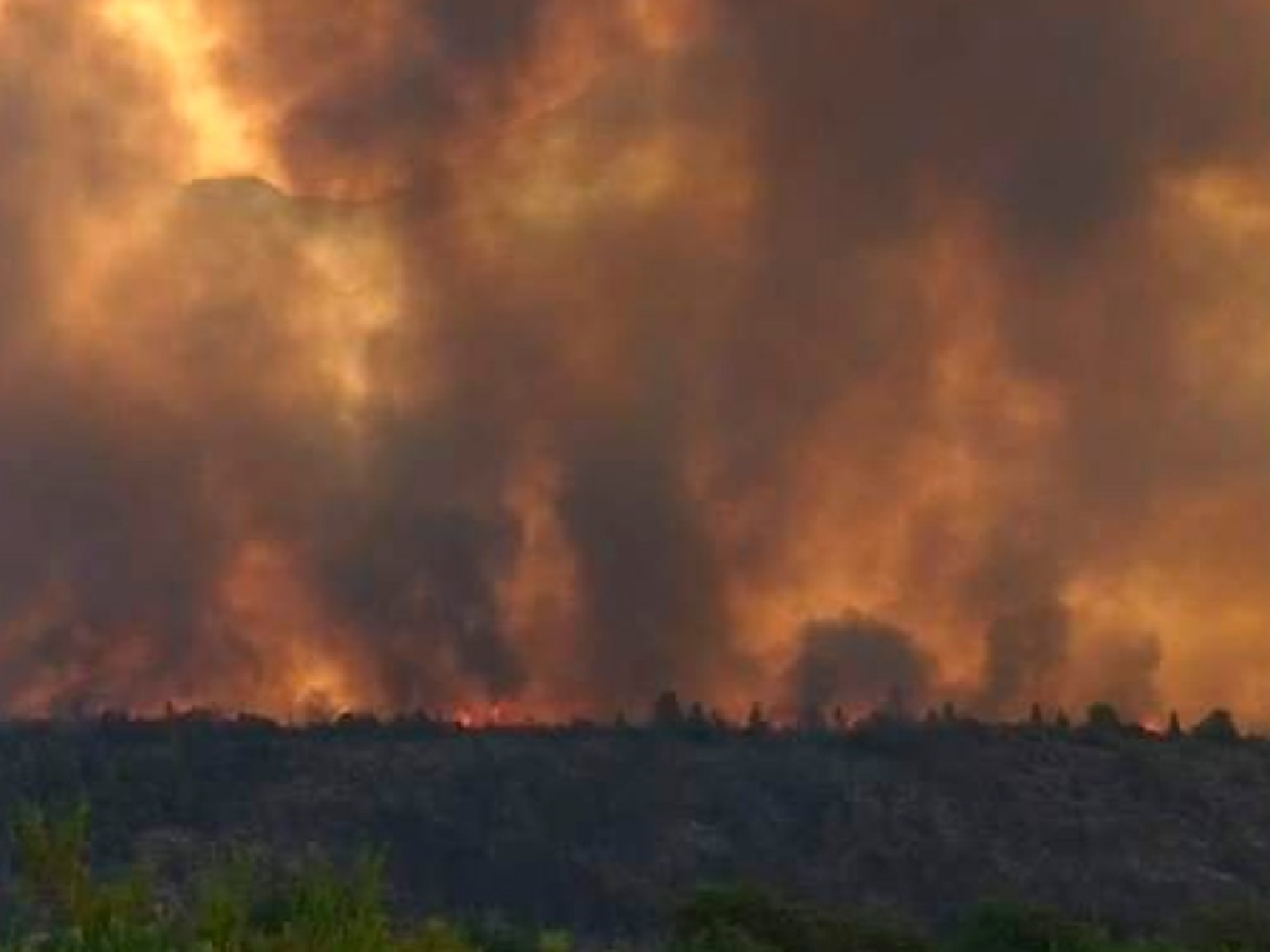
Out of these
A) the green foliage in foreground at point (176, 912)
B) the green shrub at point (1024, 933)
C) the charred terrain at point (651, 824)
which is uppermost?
the charred terrain at point (651, 824)

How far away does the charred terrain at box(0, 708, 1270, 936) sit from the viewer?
163500 mm

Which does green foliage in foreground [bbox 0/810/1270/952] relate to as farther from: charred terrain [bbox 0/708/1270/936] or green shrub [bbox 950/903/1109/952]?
charred terrain [bbox 0/708/1270/936]

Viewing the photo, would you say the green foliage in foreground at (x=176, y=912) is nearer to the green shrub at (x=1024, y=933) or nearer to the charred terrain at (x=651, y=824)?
the green shrub at (x=1024, y=933)

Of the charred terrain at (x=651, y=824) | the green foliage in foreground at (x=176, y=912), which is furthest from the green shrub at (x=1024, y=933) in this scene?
the green foliage in foreground at (x=176, y=912)

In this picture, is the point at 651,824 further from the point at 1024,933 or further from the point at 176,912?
the point at 176,912

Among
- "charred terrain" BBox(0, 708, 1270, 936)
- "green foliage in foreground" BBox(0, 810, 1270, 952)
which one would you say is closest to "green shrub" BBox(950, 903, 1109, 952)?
"charred terrain" BBox(0, 708, 1270, 936)

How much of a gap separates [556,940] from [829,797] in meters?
134

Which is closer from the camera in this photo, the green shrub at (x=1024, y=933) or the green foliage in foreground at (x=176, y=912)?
the green foliage in foreground at (x=176, y=912)

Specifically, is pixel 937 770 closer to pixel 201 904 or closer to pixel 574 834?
pixel 574 834

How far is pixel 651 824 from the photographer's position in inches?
7096

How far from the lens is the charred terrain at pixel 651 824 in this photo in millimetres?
163500

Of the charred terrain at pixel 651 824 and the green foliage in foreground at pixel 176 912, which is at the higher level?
the charred terrain at pixel 651 824

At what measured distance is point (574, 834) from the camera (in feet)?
582

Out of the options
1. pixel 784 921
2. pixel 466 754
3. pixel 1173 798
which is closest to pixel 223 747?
pixel 466 754
